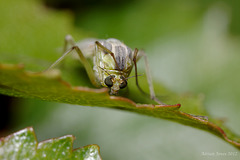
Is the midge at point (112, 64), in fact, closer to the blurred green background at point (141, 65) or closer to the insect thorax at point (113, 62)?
the insect thorax at point (113, 62)

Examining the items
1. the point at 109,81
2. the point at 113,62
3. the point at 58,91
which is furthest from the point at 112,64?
the point at 58,91

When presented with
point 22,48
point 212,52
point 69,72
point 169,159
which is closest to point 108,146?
point 169,159


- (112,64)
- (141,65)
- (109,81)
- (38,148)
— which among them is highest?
(112,64)

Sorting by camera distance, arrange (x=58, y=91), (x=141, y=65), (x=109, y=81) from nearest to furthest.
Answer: (x=58, y=91) < (x=109, y=81) < (x=141, y=65)

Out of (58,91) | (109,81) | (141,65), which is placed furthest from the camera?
(141,65)

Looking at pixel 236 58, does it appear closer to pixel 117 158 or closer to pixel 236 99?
pixel 236 99

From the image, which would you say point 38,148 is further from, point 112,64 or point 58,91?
point 112,64

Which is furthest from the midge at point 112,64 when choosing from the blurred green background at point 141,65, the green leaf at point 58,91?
the green leaf at point 58,91
